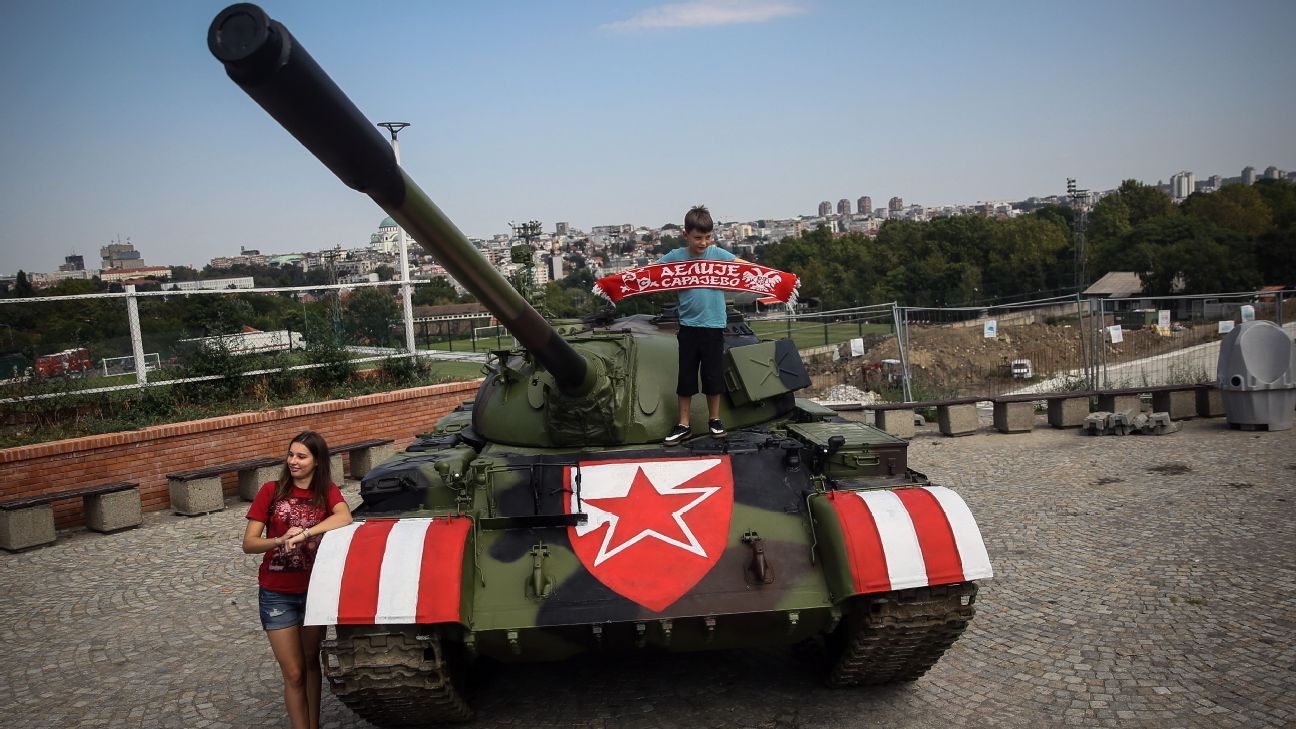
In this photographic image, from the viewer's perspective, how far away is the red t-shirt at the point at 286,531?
5406 mm

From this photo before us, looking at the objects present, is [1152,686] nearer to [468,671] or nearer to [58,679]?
[468,671]

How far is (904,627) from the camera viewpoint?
571 cm

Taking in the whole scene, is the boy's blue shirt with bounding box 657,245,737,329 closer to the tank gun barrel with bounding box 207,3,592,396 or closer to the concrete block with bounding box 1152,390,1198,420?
the tank gun barrel with bounding box 207,3,592,396

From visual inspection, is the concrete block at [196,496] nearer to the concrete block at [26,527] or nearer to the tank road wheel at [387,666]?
the concrete block at [26,527]

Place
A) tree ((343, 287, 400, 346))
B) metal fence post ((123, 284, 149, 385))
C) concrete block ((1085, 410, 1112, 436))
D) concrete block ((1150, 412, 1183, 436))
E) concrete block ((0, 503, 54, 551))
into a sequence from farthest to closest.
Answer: tree ((343, 287, 400, 346)) < concrete block ((1085, 410, 1112, 436)) < concrete block ((1150, 412, 1183, 436)) < metal fence post ((123, 284, 149, 385)) < concrete block ((0, 503, 54, 551))

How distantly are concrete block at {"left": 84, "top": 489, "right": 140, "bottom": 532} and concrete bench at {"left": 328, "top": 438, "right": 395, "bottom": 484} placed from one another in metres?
2.66

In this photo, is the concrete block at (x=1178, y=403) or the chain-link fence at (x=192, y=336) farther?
the concrete block at (x=1178, y=403)

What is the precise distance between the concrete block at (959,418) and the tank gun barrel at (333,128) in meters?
12.2

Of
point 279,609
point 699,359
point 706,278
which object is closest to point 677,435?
point 699,359

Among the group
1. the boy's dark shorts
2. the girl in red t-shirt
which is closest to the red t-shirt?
the girl in red t-shirt

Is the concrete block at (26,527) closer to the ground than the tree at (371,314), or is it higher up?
closer to the ground

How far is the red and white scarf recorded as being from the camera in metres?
6.89

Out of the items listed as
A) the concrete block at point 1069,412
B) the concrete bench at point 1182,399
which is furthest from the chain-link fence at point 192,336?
the concrete bench at point 1182,399

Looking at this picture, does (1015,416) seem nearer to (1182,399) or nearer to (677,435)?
(1182,399)
